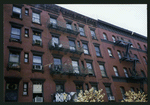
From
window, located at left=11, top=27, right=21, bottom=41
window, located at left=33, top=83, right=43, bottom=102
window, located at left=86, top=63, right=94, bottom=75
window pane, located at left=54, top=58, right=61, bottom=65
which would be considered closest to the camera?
window, located at left=33, top=83, right=43, bottom=102

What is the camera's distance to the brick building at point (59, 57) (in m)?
14.1

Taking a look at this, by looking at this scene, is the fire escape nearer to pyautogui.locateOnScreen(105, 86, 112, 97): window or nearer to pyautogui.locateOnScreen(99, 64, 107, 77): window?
pyautogui.locateOnScreen(99, 64, 107, 77): window

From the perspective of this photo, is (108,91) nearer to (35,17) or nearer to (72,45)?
(72,45)

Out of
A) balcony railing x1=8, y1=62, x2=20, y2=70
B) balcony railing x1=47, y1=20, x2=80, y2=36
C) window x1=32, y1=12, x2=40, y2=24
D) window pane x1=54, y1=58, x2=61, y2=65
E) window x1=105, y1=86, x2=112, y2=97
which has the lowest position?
window x1=105, y1=86, x2=112, y2=97

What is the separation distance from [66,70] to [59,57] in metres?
2.28

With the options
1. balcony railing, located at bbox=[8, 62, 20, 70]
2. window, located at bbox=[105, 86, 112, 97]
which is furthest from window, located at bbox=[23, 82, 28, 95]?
window, located at bbox=[105, 86, 112, 97]

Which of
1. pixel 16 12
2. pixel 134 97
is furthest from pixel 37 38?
pixel 134 97

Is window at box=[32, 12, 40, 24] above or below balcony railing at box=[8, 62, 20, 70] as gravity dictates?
above

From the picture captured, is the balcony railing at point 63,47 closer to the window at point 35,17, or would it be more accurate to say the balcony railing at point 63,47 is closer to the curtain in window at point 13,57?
the window at point 35,17

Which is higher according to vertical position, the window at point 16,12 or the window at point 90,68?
the window at point 16,12

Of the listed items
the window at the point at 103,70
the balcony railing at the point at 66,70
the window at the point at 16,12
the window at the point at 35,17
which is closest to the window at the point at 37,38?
the window at the point at 35,17

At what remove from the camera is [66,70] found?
16.8m

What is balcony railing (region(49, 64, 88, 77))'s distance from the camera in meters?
15.7

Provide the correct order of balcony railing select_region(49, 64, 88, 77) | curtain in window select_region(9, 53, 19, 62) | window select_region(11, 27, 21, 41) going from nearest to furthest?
curtain in window select_region(9, 53, 19, 62) < window select_region(11, 27, 21, 41) < balcony railing select_region(49, 64, 88, 77)
